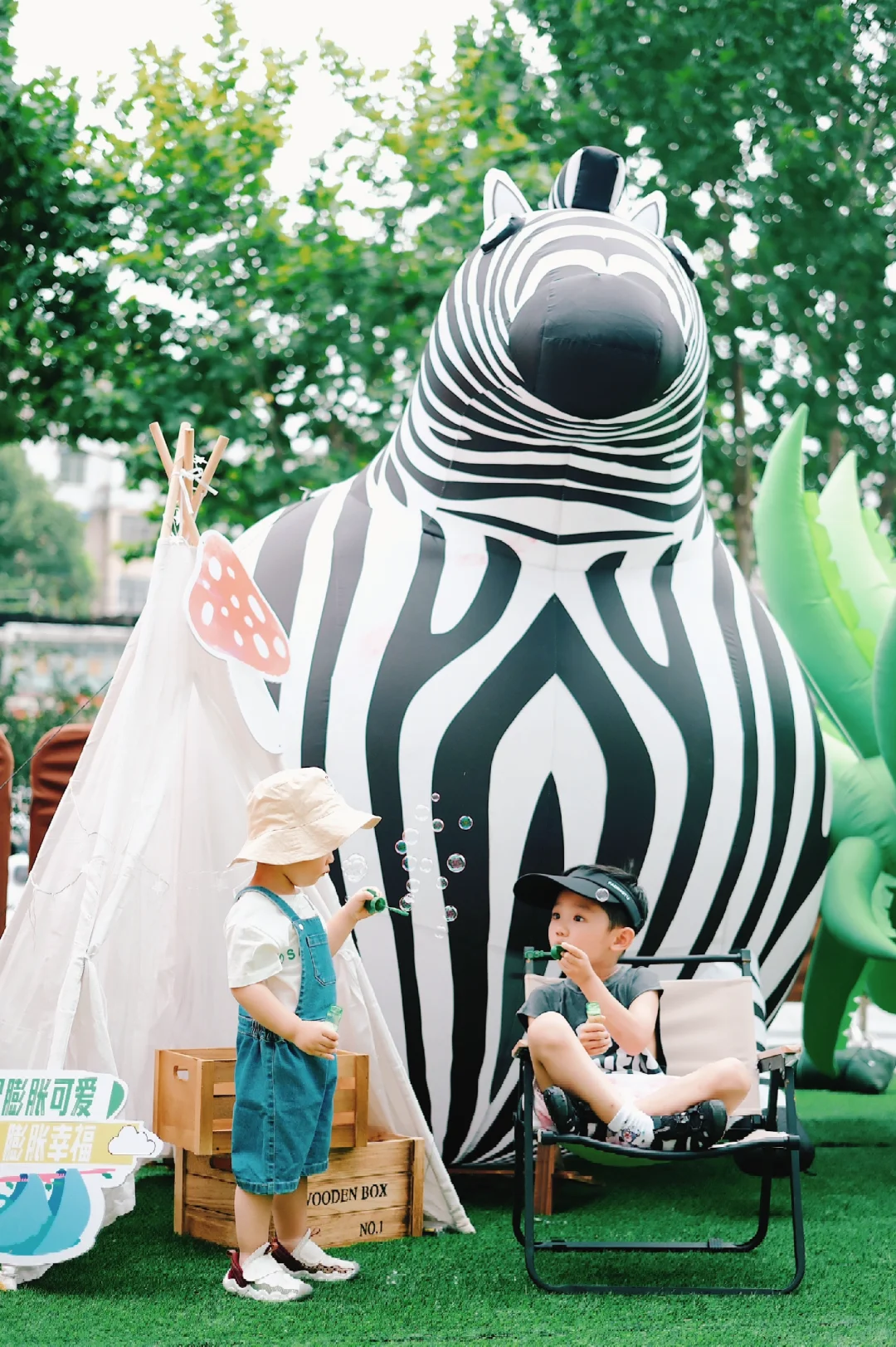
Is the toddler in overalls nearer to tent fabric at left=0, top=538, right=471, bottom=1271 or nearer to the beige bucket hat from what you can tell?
the beige bucket hat

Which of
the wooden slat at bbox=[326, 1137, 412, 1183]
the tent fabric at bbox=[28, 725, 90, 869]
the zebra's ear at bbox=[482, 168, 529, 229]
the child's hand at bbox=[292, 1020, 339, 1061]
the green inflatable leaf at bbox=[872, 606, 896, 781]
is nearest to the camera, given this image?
the child's hand at bbox=[292, 1020, 339, 1061]

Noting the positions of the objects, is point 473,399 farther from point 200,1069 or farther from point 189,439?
point 200,1069

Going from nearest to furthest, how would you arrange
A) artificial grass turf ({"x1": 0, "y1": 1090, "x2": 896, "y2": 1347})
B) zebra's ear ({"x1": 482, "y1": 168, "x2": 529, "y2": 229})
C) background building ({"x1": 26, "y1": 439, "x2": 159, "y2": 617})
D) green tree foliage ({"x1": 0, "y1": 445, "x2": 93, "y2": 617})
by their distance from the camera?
artificial grass turf ({"x1": 0, "y1": 1090, "x2": 896, "y2": 1347})
zebra's ear ({"x1": 482, "y1": 168, "x2": 529, "y2": 229})
green tree foliage ({"x1": 0, "y1": 445, "x2": 93, "y2": 617})
background building ({"x1": 26, "y1": 439, "x2": 159, "y2": 617})

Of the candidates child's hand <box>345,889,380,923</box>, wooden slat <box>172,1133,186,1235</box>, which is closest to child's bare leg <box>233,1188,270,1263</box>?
wooden slat <box>172,1133,186,1235</box>

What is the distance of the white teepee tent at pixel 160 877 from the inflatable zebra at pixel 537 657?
0.60 feet

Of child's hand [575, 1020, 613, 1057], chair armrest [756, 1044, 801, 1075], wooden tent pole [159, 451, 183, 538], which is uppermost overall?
wooden tent pole [159, 451, 183, 538]

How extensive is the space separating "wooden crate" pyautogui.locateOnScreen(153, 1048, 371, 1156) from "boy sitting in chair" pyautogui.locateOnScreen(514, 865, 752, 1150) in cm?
47

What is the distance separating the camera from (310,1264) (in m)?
3.53

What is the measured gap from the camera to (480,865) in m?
4.11

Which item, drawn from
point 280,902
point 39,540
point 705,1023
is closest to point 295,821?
point 280,902

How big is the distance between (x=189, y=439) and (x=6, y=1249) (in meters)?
2.10

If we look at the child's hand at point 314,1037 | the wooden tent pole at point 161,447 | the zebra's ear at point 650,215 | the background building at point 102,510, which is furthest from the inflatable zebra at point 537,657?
the background building at point 102,510

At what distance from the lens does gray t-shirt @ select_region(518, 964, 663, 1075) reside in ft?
12.2

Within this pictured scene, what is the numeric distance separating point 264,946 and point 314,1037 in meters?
0.23
